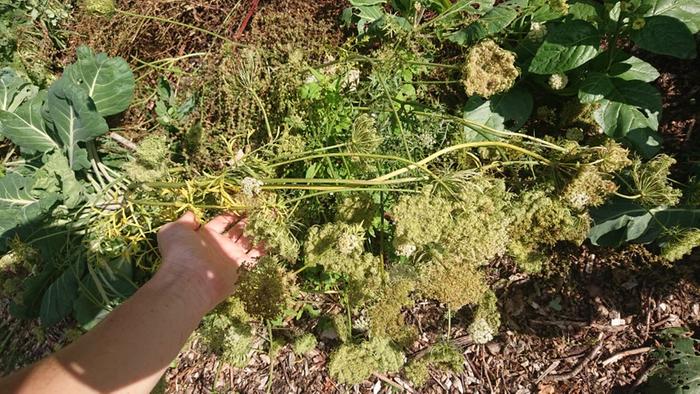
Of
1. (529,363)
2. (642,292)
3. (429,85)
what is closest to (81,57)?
(429,85)

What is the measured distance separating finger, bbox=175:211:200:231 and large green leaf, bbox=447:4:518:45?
4.99 ft

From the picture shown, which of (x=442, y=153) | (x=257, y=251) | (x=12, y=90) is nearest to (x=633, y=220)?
(x=442, y=153)

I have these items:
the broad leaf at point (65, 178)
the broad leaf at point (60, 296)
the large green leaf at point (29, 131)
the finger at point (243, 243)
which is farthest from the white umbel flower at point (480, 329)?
the large green leaf at point (29, 131)

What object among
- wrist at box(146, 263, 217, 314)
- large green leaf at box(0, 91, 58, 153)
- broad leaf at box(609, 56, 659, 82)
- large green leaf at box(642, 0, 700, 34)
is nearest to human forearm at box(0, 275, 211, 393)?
wrist at box(146, 263, 217, 314)

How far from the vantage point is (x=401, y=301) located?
1.78 meters

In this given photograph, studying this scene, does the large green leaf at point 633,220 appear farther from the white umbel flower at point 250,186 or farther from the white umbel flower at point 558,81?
the white umbel flower at point 250,186

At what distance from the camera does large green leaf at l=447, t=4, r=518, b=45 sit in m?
2.23

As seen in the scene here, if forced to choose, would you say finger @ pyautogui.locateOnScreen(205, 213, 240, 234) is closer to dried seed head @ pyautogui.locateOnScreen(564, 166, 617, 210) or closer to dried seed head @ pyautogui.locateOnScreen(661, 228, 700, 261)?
dried seed head @ pyautogui.locateOnScreen(564, 166, 617, 210)

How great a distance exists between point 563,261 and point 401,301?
1248 mm

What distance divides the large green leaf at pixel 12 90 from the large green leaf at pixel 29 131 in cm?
11

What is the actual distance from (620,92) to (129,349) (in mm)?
2217

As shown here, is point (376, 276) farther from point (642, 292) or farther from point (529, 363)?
point (642, 292)

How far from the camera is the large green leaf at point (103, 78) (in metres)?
2.78

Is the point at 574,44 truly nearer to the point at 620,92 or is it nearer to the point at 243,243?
the point at 620,92
